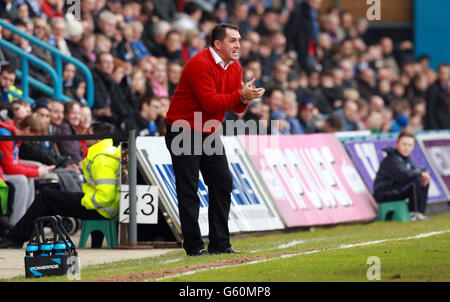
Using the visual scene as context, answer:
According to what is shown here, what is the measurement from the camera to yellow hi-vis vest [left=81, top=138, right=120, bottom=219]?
13.0 meters

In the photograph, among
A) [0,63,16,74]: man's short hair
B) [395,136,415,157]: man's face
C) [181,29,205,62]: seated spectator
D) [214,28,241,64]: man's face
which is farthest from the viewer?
[181,29,205,62]: seated spectator

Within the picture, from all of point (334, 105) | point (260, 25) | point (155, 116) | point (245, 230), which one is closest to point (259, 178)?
point (245, 230)

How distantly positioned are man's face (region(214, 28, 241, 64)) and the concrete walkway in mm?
2597

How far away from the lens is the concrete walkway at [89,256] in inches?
422

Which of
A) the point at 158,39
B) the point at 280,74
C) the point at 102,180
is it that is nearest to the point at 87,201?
the point at 102,180

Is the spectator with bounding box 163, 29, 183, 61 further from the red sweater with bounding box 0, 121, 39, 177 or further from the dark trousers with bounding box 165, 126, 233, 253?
the dark trousers with bounding box 165, 126, 233, 253

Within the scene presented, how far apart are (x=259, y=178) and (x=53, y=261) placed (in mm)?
5916

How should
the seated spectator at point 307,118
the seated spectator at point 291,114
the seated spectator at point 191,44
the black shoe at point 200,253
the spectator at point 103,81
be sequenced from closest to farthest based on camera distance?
1. the black shoe at point 200,253
2. the spectator at point 103,81
3. the seated spectator at point 291,114
4. the seated spectator at point 307,118
5. the seated spectator at point 191,44

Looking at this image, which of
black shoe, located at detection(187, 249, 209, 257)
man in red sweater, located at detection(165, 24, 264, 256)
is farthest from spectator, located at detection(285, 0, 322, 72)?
black shoe, located at detection(187, 249, 209, 257)

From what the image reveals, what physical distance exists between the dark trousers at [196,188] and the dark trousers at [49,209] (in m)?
2.27

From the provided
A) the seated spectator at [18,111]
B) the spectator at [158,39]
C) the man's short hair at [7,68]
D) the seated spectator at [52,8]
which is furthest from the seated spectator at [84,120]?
the spectator at [158,39]

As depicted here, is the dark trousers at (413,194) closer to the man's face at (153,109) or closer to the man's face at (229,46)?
the man's face at (153,109)

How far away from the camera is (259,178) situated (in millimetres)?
14953

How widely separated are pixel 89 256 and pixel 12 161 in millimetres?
2710
